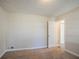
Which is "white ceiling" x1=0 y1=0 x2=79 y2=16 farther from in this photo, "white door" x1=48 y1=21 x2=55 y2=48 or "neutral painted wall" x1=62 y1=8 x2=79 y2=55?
"white door" x1=48 y1=21 x2=55 y2=48

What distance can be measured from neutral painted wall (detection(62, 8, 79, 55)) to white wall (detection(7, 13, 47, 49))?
179 centimetres

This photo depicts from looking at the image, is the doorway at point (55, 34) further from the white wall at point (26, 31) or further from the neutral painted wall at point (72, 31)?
the neutral painted wall at point (72, 31)

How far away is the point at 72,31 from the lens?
4.84 meters

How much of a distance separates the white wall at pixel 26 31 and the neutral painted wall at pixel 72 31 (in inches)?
70.6

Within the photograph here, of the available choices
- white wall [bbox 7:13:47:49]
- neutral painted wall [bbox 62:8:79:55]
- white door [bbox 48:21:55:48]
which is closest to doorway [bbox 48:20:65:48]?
white door [bbox 48:21:55:48]

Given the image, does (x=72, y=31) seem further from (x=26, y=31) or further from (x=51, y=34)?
(x=26, y=31)

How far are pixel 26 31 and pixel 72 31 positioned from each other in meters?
3.08

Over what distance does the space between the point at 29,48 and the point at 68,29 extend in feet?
9.89

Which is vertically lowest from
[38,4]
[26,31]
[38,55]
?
[38,55]

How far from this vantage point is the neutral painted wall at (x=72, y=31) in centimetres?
449

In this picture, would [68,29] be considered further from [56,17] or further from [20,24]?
[20,24]

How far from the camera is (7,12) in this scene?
5.32 metres

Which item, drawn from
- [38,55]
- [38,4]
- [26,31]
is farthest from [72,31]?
[26,31]

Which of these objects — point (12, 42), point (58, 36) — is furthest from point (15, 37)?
point (58, 36)
